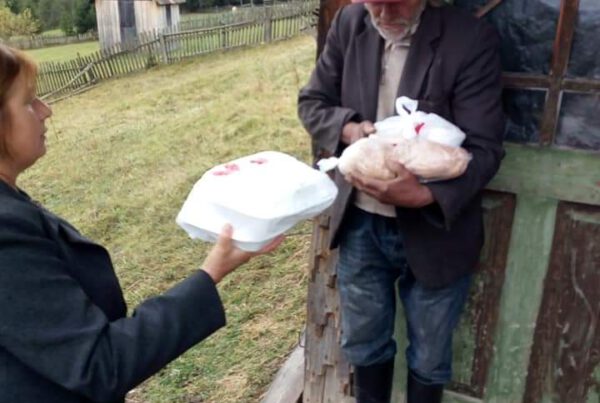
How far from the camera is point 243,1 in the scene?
811 inches

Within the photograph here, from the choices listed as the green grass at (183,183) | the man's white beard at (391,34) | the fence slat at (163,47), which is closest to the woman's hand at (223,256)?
the man's white beard at (391,34)

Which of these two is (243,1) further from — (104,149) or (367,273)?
(367,273)

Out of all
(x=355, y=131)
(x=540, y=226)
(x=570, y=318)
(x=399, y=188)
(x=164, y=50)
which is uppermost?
(x=355, y=131)

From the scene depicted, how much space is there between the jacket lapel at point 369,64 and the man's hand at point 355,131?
6 centimetres

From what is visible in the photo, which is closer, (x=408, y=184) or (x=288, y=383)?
(x=408, y=184)

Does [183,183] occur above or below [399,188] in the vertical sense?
below

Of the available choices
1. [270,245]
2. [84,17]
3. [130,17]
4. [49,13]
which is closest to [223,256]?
[270,245]

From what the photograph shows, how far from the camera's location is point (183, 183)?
20.2 feet

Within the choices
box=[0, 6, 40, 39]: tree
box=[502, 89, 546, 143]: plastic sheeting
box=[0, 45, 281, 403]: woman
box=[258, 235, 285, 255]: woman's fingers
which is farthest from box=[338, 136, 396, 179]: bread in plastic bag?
box=[0, 6, 40, 39]: tree

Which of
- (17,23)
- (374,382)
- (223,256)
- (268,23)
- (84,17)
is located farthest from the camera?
(84,17)

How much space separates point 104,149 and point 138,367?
24.0 ft

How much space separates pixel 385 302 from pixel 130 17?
65.1 ft

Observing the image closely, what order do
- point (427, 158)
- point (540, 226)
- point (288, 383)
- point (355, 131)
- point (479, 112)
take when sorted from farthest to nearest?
point (288, 383) < point (540, 226) < point (355, 131) < point (479, 112) < point (427, 158)

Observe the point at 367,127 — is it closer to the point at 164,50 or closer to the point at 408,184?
the point at 408,184
